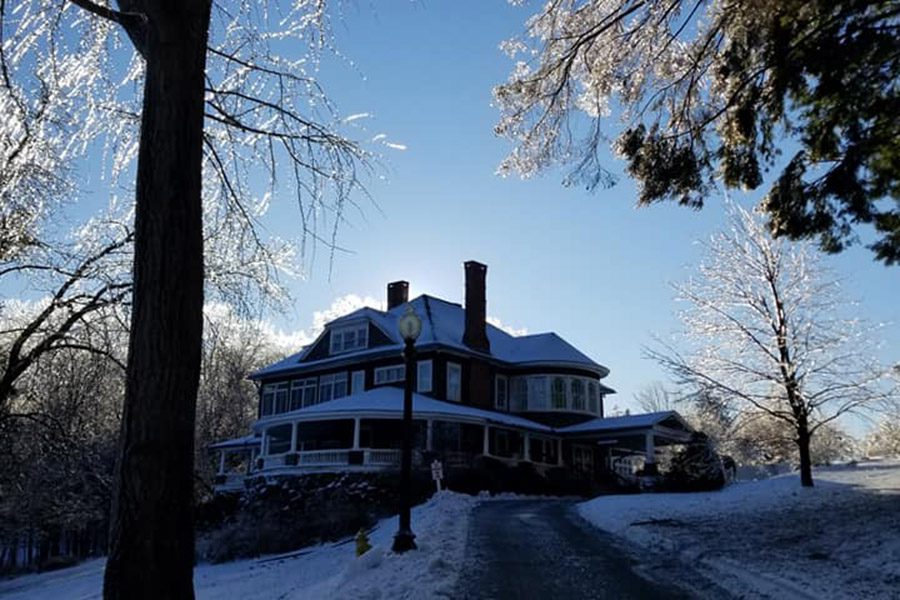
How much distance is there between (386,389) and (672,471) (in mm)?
12494

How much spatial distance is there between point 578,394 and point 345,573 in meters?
28.1

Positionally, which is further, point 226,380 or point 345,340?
point 345,340

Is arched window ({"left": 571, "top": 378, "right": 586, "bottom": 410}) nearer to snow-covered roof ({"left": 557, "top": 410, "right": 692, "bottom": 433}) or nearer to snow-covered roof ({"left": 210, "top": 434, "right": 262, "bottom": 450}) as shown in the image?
snow-covered roof ({"left": 557, "top": 410, "right": 692, "bottom": 433})

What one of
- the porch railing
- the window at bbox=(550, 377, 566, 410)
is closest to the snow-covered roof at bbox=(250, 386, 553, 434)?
the porch railing

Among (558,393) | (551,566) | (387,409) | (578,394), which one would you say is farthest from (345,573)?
(578,394)

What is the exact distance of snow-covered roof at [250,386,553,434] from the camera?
28844mm

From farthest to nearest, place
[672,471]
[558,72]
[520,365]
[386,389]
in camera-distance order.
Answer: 1. [520,365]
2. [386,389]
3. [672,471]
4. [558,72]

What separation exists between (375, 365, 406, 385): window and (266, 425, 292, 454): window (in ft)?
15.5

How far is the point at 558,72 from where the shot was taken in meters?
11.2

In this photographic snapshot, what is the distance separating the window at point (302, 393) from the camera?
3647 cm

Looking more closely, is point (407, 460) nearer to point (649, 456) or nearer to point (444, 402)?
point (444, 402)

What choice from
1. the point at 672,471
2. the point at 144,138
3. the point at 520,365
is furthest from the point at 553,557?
the point at 520,365

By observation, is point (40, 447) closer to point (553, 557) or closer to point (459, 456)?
point (553, 557)

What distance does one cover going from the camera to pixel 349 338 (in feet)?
117
